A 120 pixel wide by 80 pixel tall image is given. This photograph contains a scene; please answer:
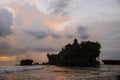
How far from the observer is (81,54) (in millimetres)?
133375

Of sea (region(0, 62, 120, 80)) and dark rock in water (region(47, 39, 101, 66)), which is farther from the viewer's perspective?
dark rock in water (region(47, 39, 101, 66))

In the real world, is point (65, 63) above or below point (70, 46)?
below

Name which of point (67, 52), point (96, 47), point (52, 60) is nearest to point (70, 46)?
point (67, 52)

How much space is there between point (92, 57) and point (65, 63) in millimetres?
14757

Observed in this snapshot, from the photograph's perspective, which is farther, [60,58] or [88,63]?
[60,58]

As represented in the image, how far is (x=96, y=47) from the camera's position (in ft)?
455

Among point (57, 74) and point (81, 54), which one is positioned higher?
point (81, 54)

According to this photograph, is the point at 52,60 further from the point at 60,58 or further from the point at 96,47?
the point at 96,47

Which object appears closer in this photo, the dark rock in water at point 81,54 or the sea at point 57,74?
the sea at point 57,74

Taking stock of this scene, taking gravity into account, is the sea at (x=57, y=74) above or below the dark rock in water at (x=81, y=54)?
below

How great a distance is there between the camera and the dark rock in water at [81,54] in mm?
133000

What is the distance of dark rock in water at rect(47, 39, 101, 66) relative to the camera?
13300 centimetres

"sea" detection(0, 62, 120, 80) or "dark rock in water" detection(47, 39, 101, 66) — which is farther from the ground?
"dark rock in water" detection(47, 39, 101, 66)

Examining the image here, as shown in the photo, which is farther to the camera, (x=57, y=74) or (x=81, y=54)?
(x=81, y=54)
